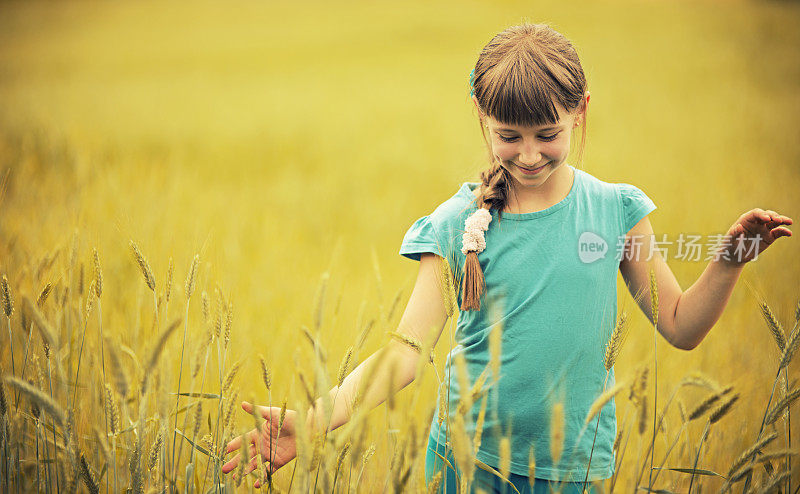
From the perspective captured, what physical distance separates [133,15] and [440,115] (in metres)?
15.0

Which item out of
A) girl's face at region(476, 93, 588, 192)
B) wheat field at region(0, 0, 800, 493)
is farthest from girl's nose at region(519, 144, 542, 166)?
wheat field at region(0, 0, 800, 493)

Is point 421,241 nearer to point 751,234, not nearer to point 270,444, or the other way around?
point 270,444

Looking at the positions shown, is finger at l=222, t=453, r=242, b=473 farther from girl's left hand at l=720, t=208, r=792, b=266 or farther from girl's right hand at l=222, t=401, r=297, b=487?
girl's left hand at l=720, t=208, r=792, b=266

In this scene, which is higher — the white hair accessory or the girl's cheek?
the girl's cheek

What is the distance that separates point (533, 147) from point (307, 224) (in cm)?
383

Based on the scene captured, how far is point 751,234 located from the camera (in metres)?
1.18

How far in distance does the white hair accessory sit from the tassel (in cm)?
2

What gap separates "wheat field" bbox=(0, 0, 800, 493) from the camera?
1058mm

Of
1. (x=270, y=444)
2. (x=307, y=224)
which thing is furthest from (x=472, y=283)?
(x=307, y=224)

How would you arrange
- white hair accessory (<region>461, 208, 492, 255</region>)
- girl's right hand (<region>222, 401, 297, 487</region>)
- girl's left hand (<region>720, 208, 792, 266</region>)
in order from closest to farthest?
1. girl's right hand (<region>222, 401, 297, 487</region>)
2. girl's left hand (<region>720, 208, 792, 266</region>)
3. white hair accessory (<region>461, 208, 492, 255</region>)

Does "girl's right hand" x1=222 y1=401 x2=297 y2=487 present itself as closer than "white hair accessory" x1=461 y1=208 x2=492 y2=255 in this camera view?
Yes

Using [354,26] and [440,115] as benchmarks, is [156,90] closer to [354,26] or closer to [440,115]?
[440,115]

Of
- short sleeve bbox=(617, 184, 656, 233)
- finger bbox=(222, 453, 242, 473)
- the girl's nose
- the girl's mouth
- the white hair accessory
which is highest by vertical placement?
the girl's nose

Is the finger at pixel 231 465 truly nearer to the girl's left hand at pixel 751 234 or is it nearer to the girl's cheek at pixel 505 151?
the girl's cheek at pixel 505 151
